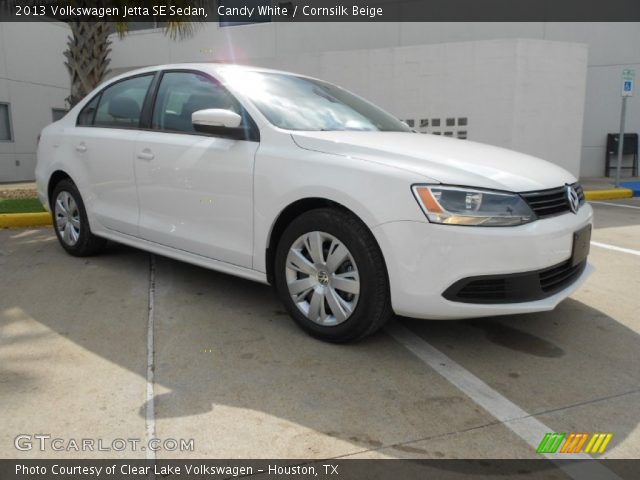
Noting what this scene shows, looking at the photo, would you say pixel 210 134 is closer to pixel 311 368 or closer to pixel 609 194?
pixel 311 368

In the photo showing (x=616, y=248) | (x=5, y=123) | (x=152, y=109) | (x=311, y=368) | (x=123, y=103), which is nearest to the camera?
(x=311, y=368)

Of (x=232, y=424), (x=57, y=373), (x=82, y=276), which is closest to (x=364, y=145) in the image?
(x=232, y=424)

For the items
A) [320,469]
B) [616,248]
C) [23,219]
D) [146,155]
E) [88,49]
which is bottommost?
[320,469]

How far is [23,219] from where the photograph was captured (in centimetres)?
677

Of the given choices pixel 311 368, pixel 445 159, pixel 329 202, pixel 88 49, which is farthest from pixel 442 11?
pixel 311 368

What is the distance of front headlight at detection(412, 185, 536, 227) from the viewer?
2746 millimetres

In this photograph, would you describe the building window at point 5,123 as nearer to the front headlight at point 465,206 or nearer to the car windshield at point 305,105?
the car windshield at point 305,105

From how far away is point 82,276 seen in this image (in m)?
4.55

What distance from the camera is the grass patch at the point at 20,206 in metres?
7.19

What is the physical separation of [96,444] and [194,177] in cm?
190

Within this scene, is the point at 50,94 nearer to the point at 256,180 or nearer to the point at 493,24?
the point at 493,24

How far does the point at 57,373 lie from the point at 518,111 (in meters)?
10.5

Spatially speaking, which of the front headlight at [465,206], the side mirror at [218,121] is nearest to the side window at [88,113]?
the side mirror at [218,121]

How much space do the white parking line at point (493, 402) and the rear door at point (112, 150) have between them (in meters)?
2.29
